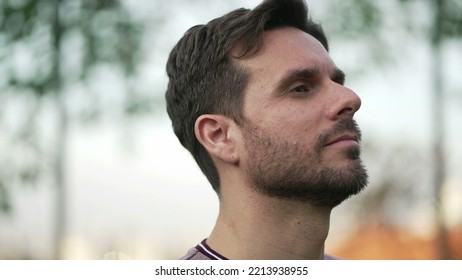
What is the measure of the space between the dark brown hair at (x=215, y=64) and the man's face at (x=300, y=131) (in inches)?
2.8

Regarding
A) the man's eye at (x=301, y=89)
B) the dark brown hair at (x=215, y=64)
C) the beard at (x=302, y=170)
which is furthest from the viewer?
the dark brown hair at (x=215, y=64)

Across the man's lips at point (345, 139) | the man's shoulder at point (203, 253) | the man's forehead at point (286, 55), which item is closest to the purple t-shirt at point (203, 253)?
the man's shoulder at point (203, 253)

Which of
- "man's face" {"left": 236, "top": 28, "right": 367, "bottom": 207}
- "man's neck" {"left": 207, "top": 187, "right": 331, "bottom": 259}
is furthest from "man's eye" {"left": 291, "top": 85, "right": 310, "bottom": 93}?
"man's neck" {"left": 207, "top": 187, "right": 331, "bottom": 259}

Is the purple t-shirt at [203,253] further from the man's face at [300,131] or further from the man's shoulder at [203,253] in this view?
the man's face at [300,131]

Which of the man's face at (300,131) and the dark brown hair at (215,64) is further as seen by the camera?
the dark brown hair at (215,64)

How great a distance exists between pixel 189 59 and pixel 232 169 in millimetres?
498

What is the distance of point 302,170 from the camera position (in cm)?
203

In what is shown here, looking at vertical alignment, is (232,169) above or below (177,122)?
below

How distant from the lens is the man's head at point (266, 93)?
6.67 feet

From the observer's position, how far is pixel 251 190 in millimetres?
2111

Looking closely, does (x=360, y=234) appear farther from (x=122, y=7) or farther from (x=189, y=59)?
(x=189, y=59)

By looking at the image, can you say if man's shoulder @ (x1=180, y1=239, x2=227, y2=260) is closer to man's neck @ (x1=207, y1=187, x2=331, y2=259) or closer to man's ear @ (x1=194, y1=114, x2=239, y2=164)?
man's neck @ (x1=207, y1=187, x2=331, y2=259)

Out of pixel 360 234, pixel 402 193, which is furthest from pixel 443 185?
pixel 360 234

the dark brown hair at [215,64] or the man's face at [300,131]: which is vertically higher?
the dark brown hair at [215,64]
